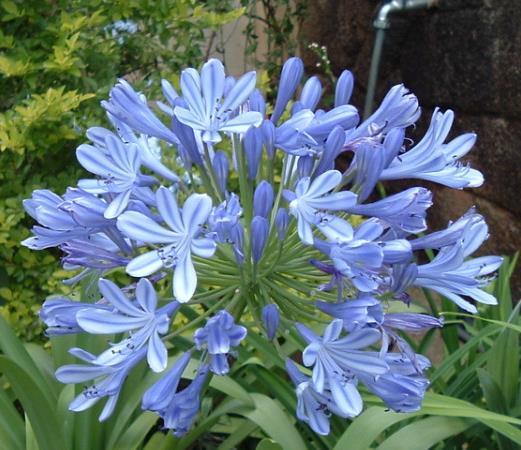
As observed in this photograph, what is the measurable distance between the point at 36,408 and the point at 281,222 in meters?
0.57

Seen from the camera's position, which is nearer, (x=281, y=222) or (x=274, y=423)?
(x=281, y=222)

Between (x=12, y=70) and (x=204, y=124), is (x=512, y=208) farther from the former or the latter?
(x=204, y=124)

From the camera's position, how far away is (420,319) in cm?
112

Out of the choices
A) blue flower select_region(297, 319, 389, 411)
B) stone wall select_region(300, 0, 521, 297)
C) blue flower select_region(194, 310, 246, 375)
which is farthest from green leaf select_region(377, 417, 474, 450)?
stone wall select_region(300, 0, 521, 297)

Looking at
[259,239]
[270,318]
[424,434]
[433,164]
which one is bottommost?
[424,434]

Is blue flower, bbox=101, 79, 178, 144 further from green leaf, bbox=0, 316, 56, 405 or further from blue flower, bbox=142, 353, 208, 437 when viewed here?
green leaf, bbox=0, 316, 56, 405

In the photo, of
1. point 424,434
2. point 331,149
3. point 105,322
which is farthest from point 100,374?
point 424,434

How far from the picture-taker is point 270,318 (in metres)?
1.04

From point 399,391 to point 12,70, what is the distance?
151 cm

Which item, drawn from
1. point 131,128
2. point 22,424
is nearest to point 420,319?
point 131,128

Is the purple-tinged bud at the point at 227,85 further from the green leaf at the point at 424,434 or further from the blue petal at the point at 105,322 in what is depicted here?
the green leaf at the point at 424,434

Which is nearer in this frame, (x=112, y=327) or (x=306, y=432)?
(x=112, y=327)

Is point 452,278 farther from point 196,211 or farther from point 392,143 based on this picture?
point 196,211

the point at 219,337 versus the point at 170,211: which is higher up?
the point at 170,211
